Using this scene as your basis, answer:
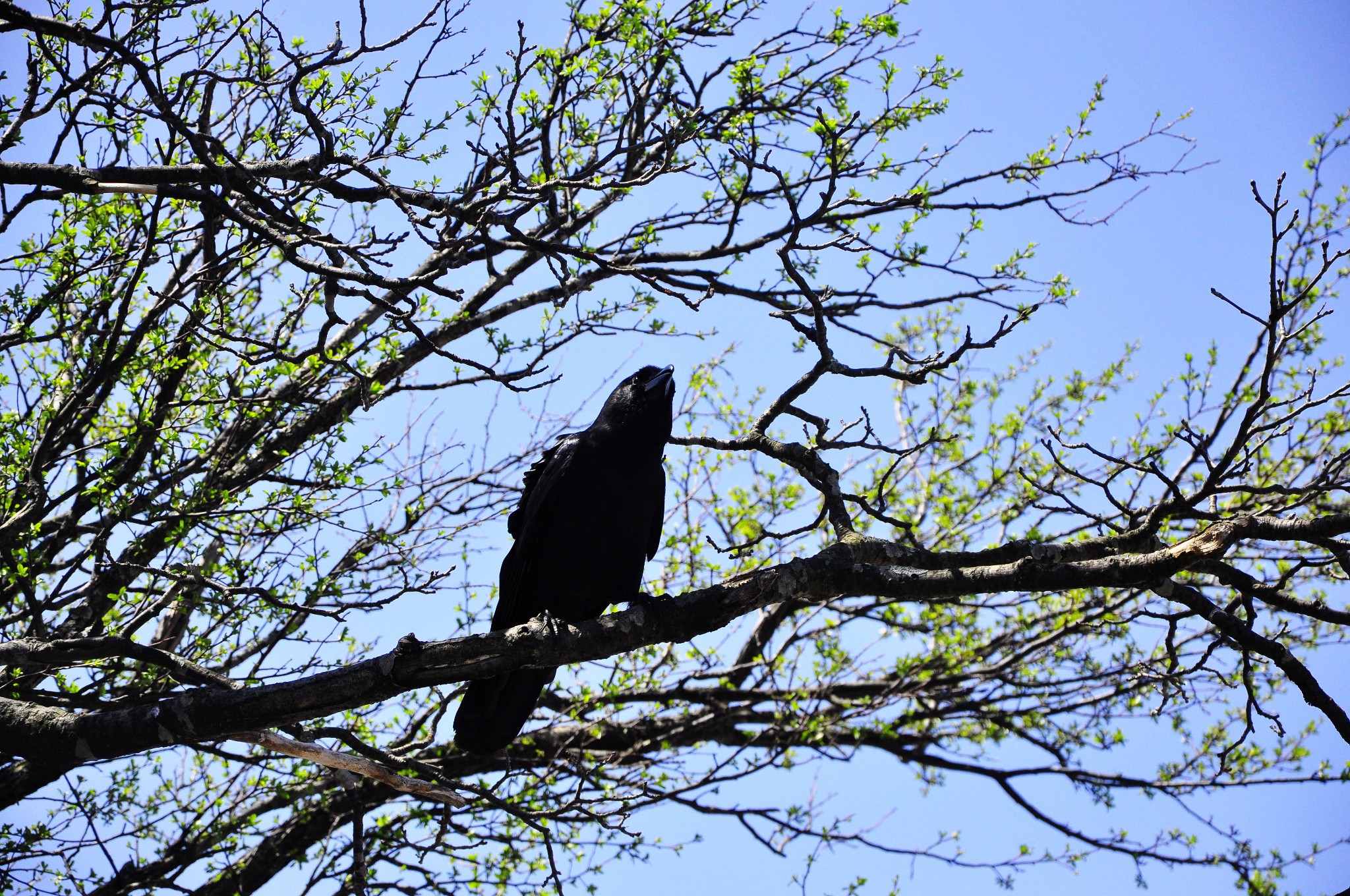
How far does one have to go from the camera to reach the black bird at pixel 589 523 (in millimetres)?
5285

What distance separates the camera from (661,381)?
5500 millimetres

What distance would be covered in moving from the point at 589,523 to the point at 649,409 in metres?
0.72

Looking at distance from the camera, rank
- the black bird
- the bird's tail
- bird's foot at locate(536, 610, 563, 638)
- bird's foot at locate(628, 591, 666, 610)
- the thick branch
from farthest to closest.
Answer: the black bird
the bird's tail
bird's foot at locate(628, 591, 666, 610)
bird's foot at locate(536, 610, 563, 638)
the thick branch

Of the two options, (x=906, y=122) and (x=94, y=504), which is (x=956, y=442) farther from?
(x=94, y=504)

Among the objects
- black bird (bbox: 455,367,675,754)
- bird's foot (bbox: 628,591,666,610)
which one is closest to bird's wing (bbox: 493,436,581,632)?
black bird (bbox: 455,367,675,754)

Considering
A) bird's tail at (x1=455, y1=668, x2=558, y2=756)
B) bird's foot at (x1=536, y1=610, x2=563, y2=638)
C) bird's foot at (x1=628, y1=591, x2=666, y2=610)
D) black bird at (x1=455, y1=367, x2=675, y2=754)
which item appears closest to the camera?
bird's foot at (x1=536, y1=610, x2=563, y2=638)

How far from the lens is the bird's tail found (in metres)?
4.99

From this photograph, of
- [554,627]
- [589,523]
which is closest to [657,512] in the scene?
[589,523]

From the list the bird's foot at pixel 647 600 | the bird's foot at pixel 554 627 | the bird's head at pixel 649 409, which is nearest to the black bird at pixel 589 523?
the bird's head at pixel 649 409

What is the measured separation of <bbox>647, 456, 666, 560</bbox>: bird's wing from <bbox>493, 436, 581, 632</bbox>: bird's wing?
1.72ft

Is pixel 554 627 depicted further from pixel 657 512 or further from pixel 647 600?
pixel 657 512

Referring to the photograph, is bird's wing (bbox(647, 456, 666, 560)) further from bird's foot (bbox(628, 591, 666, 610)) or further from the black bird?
bird's foot (bbox(628, 591, 666, 610))

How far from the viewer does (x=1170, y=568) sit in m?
3.55

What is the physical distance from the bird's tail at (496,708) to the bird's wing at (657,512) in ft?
3.39
